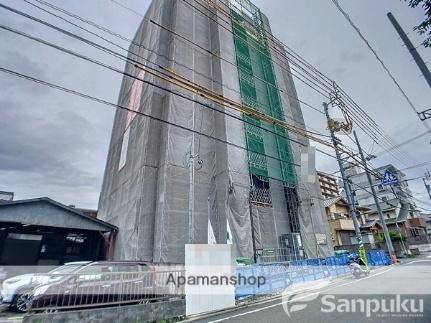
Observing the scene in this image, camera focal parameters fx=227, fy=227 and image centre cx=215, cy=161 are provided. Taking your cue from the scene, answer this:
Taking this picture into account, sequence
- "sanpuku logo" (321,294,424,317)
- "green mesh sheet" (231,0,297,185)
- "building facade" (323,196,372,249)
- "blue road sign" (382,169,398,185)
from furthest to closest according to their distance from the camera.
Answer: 1. "building facade" (323,196,372,249)
2. "green mesh sheet" (231,0,297,185)
3. "blue road sign" (382,169,398,185)
4. "sanpuku logo" (321,294,424,317)

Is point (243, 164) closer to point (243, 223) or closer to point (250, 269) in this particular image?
point (243, 223)

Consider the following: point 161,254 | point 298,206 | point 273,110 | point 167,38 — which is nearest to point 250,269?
point 161,254

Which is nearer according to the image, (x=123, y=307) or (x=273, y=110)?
Result: (x=123, y=307)

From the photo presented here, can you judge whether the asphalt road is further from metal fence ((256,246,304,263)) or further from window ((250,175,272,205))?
window ((250,175,272,205))

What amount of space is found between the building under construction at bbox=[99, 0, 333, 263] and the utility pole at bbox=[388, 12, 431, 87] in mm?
4044

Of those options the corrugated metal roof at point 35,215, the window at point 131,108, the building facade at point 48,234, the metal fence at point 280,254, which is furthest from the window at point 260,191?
the corrugated metal roof at point 35,215

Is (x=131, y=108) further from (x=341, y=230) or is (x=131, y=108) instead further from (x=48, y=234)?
(x=341, y=230)

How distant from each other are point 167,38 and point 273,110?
10.1 metres

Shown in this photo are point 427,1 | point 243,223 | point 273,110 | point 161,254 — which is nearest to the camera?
point 427,1

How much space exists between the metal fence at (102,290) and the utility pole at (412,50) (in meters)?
8.90

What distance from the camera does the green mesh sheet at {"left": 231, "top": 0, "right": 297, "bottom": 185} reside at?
1602cm

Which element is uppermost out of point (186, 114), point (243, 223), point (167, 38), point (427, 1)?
point (167, 38)

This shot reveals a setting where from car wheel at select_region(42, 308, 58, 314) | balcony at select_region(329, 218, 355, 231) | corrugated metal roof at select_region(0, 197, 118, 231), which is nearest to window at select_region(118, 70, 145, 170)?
corrugated metal roof at select_region(0, 197, 118, 231)

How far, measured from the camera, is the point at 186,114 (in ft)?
49.0
